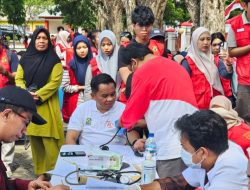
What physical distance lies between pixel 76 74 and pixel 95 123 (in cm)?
150

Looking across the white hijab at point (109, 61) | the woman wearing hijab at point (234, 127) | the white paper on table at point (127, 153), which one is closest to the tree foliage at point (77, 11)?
the white hijab at point (109, 61)

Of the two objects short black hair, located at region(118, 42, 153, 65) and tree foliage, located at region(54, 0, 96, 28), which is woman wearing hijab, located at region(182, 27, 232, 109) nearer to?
short black hair, located at region(118, 42, 153, 65)

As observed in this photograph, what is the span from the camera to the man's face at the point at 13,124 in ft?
7.38

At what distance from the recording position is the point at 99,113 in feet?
12.9

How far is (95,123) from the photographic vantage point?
12.8ft

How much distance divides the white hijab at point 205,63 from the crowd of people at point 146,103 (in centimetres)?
1

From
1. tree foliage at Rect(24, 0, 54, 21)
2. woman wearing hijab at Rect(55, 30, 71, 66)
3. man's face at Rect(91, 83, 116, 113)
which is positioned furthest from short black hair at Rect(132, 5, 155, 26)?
tree foliage at Rect(24, 0, 54, 21)

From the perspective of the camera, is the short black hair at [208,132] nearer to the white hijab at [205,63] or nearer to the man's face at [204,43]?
the white hijab at [205,63]

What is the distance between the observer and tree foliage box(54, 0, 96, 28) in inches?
1078

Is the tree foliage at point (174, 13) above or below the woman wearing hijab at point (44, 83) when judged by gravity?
above

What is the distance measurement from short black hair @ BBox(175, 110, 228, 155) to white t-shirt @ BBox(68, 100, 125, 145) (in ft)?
5.24

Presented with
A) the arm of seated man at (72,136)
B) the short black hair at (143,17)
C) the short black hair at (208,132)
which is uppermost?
the short black hair at (143,17)

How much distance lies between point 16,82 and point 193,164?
115 inches

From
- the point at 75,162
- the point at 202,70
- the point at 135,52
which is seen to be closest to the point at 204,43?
the point at 202,70
